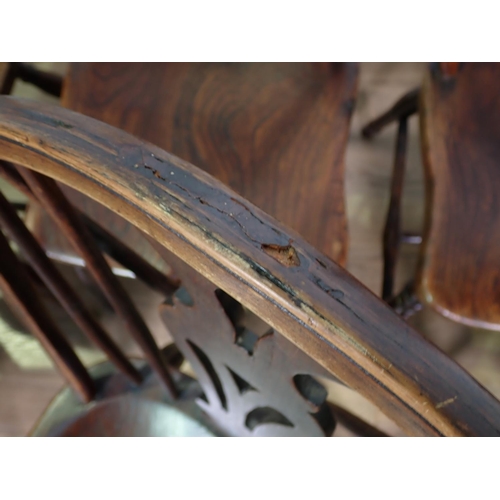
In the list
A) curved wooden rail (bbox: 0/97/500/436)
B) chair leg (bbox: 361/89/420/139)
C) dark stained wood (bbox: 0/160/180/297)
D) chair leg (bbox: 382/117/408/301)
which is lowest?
dark stained wood (bbox: 0/160/180/297)

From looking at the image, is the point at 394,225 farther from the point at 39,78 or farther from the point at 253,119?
the point at 39,78

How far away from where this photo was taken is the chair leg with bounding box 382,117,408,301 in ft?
3.39

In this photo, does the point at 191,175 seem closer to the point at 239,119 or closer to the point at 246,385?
the point at 246,385

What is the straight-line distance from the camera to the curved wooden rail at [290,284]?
0.22 metres

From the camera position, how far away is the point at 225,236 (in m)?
0.23

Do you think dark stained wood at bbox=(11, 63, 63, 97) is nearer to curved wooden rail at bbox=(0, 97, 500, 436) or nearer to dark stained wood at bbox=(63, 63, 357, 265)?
dark stained wood at bbox=(63, 63, 357, 265)

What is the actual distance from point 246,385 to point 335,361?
9.1 inches

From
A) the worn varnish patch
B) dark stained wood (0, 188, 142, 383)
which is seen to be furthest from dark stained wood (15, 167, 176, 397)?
the worn varnish patch

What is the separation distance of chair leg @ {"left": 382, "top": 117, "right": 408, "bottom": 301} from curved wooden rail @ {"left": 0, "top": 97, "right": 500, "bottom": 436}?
2.66 feet

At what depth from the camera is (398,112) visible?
1107mm

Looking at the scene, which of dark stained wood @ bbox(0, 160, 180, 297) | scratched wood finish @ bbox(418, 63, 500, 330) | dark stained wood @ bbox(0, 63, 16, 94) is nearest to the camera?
dark stained wood @ bbox(0, 160, 180, 297)

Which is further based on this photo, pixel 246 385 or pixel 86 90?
pixel 86 90
